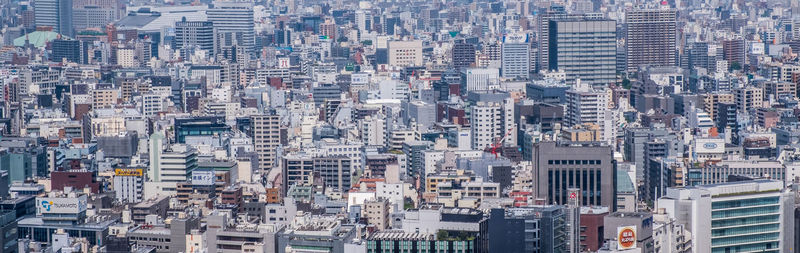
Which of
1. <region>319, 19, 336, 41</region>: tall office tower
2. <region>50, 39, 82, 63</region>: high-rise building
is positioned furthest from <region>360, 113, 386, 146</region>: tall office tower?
<region>319, 19, 336, 41</region>: tall office tower

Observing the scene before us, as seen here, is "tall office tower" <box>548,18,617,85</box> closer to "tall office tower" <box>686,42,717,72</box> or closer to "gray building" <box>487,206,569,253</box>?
"tall office tower" <box>686,42,717,72</box>

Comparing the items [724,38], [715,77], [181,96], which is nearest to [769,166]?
[715,77]

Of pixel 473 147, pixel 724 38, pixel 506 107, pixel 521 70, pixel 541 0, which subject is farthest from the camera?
pixel 541 0

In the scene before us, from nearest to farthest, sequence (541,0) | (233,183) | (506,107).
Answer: (233,183) < (506,107) < (541,0)

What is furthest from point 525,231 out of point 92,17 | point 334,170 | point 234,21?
point 92,17

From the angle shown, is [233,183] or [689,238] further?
[233,183]

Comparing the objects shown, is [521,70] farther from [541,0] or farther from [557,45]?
[541,0]
